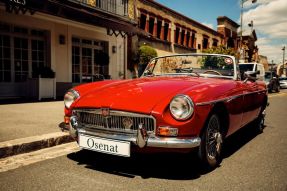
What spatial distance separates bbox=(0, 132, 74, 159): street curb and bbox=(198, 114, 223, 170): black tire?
2414 millimetres

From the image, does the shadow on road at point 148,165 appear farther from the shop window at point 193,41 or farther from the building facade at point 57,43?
the shop window at point 193,41

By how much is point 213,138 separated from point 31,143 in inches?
101

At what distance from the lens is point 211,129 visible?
3.58 meters

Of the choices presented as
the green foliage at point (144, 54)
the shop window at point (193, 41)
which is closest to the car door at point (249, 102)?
the green foliage at point (144, 54)

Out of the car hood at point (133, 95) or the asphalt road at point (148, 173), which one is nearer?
the asphalt road at point (148, 173)

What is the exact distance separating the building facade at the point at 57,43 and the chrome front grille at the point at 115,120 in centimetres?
626

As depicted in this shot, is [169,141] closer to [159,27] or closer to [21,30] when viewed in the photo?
[21,30]

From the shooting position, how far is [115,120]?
3.31 metres

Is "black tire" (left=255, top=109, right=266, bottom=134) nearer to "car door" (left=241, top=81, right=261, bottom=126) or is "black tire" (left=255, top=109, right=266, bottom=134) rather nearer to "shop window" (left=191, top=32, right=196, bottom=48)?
"car door" (left=241, top=81, right=261, bottom=126)

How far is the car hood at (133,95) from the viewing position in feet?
10.7

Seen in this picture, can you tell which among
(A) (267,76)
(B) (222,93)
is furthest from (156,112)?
(A) (267,76)

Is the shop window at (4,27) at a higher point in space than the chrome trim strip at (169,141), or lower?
higher

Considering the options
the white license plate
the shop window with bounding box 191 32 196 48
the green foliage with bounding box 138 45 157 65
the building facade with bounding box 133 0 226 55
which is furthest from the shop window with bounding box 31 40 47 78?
the shop window with bounding box 191 32 196 48

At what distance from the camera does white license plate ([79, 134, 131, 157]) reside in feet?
10.3
